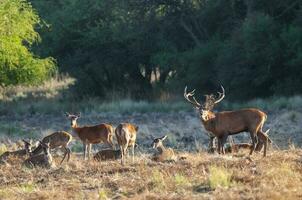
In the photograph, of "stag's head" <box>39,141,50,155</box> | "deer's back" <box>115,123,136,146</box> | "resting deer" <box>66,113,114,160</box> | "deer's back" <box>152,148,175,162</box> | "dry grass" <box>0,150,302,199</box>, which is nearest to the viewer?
"dry grass" <box>0,150,302,199</box>

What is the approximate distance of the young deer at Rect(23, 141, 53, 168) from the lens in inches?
723

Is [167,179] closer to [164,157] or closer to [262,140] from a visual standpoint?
[164,157]

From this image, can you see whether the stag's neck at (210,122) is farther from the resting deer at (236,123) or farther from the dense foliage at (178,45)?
the dense foliage at (178,45)

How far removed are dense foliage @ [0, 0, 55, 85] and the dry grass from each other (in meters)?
15.6

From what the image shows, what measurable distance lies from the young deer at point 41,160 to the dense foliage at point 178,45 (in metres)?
19.6

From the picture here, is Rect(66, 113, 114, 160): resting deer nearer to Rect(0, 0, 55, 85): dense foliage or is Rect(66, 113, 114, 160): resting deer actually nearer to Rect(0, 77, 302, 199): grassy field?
Rect(0, 77, 302, 199): grassy field

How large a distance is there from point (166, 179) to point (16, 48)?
19641 mm

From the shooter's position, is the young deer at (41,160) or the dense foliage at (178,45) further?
the dense foliage at (178,45)

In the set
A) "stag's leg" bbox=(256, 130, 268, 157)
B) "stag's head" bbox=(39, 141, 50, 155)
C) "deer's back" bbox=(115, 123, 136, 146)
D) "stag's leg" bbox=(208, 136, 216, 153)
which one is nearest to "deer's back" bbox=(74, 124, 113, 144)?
"deer's back" bbox=(115, 123, 136, 146)

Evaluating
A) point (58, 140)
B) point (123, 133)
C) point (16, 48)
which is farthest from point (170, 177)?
point (16, 48)

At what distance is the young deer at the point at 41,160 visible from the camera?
18.4m

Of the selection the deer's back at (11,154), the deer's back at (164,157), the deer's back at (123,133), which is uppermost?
the deer's back at (123,133)

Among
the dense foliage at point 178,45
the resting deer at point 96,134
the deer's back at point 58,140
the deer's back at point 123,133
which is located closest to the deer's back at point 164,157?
the deer's back at point 123,133

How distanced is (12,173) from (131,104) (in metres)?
21.2
